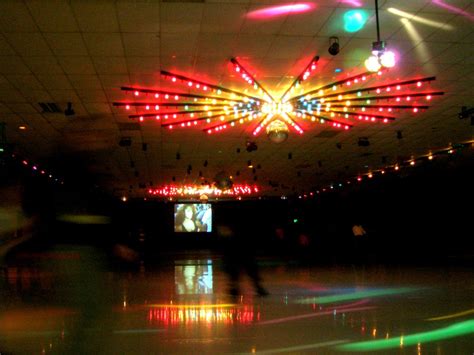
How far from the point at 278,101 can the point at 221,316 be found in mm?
4221

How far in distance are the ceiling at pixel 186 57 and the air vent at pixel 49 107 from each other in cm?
8

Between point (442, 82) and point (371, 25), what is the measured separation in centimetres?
280

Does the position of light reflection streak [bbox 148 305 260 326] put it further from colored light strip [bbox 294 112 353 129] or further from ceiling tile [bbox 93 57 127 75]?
colored light strip [bbox 294 112 353 129]

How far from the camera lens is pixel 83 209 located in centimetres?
376

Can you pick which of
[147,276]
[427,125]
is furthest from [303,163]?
[147,276]

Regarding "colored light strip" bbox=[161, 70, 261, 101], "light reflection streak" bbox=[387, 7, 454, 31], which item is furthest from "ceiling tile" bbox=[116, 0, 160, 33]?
"light reflection streak" bbox=[387, 7, 454, 31]

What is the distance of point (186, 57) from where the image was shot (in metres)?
6.41

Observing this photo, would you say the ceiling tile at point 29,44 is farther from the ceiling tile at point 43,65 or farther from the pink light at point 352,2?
the pink light at point 352,2

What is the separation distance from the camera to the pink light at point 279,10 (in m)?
5.12

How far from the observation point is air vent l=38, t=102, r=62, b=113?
8496mm

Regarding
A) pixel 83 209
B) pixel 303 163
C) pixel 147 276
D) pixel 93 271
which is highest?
pixel 303 163

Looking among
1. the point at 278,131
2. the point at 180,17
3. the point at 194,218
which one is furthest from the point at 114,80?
the point at 194,218

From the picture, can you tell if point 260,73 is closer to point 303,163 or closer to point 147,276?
point 147,276

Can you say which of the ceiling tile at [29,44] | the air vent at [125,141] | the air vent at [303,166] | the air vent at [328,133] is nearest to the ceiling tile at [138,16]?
the ceiling tile at [29,44]
